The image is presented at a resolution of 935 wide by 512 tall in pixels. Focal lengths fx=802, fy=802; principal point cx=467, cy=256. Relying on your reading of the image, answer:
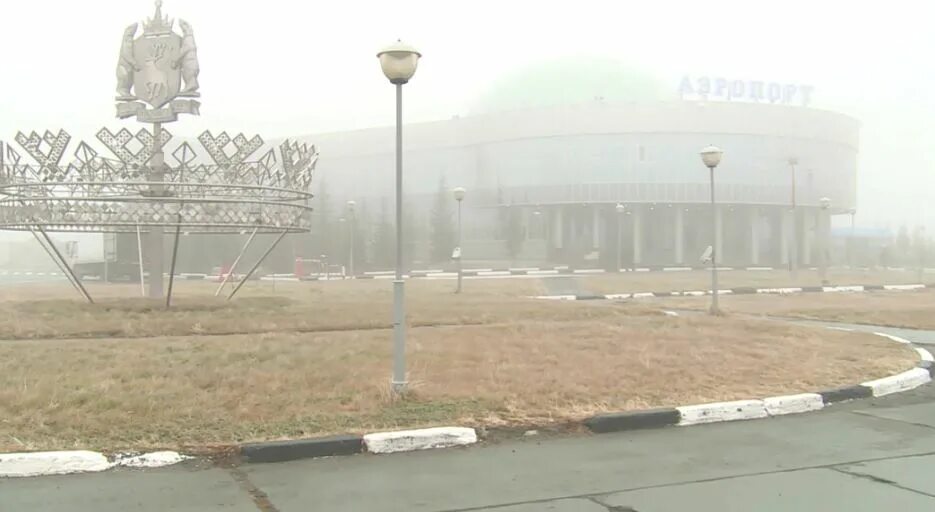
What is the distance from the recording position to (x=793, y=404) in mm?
8500

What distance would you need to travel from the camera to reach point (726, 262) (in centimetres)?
7531

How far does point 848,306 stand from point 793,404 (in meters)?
18.2

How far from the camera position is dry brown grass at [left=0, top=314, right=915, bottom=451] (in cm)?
687

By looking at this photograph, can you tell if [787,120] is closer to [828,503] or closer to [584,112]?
A: [584,112]

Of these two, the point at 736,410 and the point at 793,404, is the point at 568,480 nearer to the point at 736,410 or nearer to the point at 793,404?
the point at 736,410

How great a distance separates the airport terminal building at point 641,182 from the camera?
74.2 m

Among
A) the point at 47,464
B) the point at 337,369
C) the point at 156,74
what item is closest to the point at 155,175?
the point at 156,74

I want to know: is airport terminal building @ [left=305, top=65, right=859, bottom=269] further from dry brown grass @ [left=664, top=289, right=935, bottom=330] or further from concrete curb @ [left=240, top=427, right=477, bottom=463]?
concrete curb @ [left=240, top=427, right=477, bottom=463]

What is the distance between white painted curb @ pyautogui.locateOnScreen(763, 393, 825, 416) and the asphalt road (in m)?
0.99

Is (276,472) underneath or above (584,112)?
underneath

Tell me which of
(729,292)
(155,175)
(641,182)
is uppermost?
(641,182)

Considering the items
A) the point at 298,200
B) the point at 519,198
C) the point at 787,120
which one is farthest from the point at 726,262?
the point at 298,200

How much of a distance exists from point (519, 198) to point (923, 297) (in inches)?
1883

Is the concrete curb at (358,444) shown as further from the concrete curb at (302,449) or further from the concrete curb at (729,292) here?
the concrete curb at (729,292)
